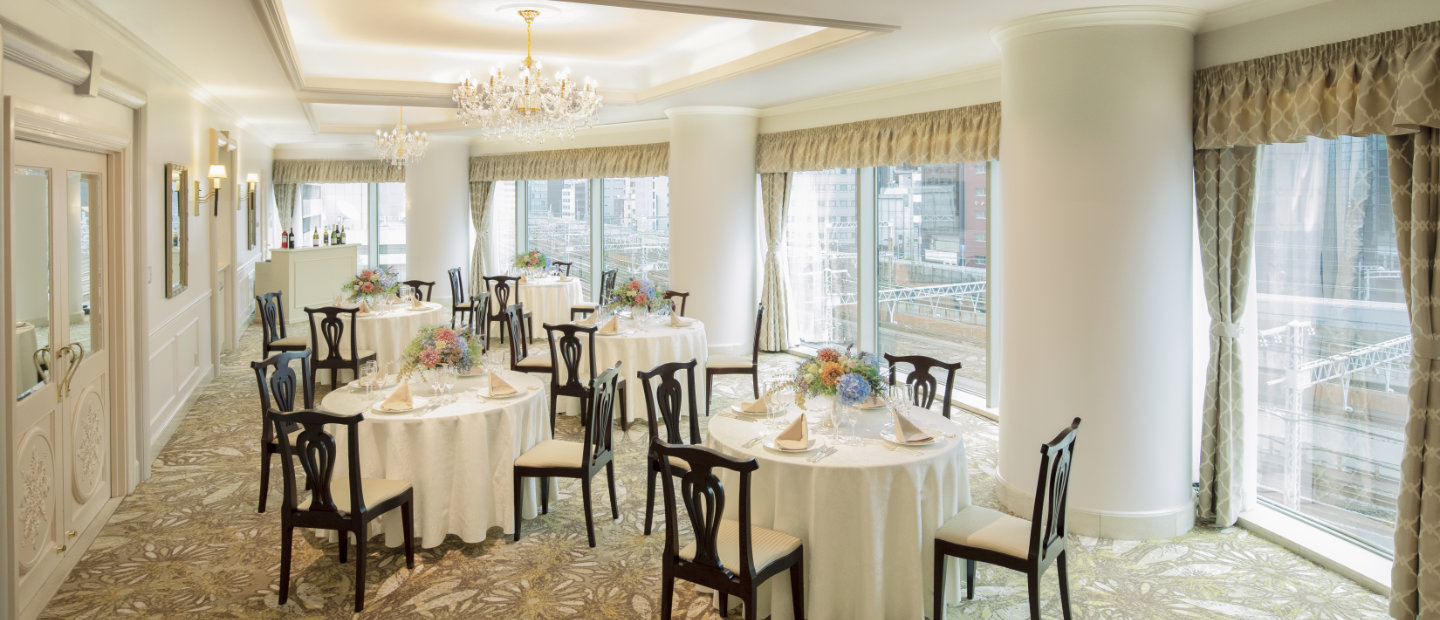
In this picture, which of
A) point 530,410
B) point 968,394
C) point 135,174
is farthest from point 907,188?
point 135,174

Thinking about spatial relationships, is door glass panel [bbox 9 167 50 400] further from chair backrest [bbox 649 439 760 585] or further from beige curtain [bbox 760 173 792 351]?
beige curtain [bbox 760 173 792 351]

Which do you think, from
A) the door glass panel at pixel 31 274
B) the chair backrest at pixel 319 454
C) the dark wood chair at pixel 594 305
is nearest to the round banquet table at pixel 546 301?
the dark wood chair at pixel 594 305

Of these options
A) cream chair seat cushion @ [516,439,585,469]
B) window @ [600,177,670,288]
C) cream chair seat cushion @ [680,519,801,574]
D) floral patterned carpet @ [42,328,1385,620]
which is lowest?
floral patterned carpet @ [42,328,1385,620]

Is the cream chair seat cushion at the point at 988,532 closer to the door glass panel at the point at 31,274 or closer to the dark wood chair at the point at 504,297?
the door glass panel at the point at 31,274

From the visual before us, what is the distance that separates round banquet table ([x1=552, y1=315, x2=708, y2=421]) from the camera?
722 centimetres

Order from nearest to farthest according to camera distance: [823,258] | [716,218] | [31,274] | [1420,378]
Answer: [1420,378] < [31,274] < [823,258] < [716,218]

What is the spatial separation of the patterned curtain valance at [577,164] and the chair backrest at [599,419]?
21.3 feet

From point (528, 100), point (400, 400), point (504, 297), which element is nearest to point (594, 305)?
point (504, 297)

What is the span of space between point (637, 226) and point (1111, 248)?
8.73 meters

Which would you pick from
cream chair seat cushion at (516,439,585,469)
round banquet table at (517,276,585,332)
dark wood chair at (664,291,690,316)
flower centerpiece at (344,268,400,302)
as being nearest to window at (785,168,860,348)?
dark wood chair at (664,291,690,316)

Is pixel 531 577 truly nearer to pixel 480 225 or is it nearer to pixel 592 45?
pixel 592 45

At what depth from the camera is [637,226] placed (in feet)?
42.0

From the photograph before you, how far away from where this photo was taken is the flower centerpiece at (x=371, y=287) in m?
8.55

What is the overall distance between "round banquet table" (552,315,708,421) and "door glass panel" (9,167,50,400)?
3.53 m
